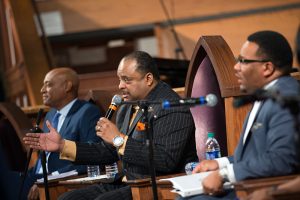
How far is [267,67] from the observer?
3725mm

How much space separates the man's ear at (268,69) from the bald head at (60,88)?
3.05 metres

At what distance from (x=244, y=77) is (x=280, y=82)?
0.19 meters

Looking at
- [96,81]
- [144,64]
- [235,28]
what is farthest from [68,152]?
[235,28]

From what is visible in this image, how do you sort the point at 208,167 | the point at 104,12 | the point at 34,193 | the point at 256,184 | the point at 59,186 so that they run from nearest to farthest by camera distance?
the point at 256,184 < the point at 208,167 < the point at 59,186 < the point at 34,193 < the point at 104,12

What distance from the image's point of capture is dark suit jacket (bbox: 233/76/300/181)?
11.3ft

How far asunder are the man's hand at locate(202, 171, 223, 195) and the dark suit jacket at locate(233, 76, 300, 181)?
107 millimetres

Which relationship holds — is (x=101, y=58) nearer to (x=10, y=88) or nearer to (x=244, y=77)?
(x=10, y=88)

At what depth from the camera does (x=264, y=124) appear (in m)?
3.61

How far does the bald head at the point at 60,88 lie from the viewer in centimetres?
652

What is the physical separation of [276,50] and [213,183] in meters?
0.69

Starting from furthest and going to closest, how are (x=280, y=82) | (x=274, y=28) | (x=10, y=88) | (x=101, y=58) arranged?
(x=101, y=58) → (x=10, y=88) → (x=274, y=28) → (x=280, y=82)

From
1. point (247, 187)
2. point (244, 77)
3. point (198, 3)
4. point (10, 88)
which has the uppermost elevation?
point (198, 3)

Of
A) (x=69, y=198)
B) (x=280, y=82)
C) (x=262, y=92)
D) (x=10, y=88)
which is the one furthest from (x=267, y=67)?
(x=10, y=88)

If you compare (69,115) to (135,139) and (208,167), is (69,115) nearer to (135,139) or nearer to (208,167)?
(135,139)
